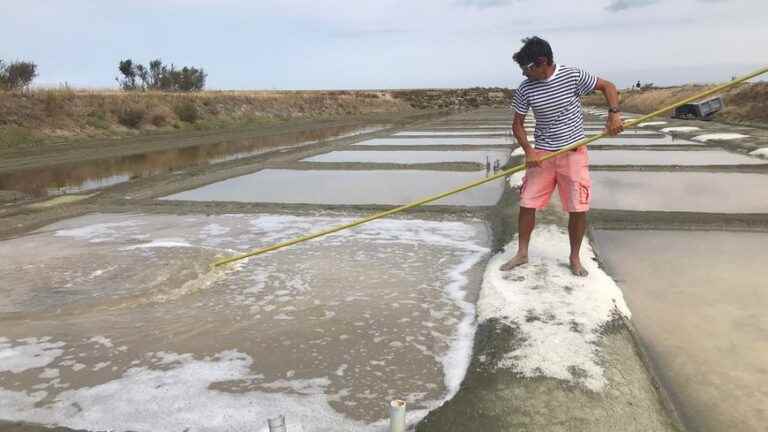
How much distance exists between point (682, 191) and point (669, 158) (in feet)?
11.6

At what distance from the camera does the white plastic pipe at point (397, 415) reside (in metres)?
1.86

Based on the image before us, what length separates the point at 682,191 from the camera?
6.94 meters

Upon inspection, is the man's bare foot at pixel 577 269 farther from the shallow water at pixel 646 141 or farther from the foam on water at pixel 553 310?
the shallow water at pixel 646 141

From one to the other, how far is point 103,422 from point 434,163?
8.61m

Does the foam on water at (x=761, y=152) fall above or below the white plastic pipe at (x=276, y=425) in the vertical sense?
above

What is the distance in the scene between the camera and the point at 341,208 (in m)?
6.44

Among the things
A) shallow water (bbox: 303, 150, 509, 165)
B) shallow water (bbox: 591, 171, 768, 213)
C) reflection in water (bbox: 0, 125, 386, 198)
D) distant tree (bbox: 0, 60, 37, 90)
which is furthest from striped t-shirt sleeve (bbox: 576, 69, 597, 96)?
distant tree (bbox: 0, 60, 37, 90)

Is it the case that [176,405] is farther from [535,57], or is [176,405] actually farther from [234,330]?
[535,57]

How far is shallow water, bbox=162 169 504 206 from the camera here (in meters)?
7.11

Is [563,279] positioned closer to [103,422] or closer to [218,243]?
[103,422]

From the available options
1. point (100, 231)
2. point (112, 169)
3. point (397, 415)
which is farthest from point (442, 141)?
Result: point (397, 415)

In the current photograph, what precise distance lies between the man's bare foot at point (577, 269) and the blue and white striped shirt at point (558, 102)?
73cm

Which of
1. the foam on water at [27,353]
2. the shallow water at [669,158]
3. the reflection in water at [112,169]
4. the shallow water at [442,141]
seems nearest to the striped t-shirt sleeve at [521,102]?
the foam on water at [27,353]

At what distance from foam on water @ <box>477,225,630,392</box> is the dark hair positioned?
4.33 ft
